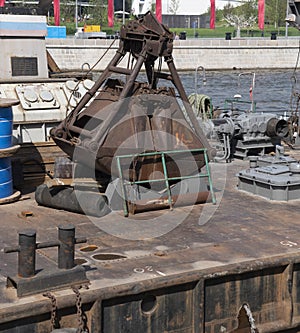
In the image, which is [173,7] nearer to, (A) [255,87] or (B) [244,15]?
(B) [244,15]

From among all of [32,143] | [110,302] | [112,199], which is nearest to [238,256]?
[110,302]

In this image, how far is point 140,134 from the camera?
35.8ft

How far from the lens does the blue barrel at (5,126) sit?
10.7 meters

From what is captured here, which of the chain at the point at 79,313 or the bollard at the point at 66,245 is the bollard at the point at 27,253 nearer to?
the bollard at the point at 66,245

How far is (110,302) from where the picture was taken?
7527 mm

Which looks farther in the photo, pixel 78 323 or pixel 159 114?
pixel 159 114

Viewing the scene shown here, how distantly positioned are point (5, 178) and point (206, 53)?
5059 centimetres

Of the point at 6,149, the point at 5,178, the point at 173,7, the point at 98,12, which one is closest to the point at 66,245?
the point at 6,149

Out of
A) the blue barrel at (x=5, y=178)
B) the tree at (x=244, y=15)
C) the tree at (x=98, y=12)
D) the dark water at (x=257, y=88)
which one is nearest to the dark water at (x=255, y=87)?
the dark water at (x=257, y=88)

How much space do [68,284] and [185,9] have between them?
97617 mm

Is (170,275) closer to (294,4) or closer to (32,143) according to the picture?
(32,143)

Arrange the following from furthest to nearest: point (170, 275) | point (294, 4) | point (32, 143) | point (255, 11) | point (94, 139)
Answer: point (255, 11)
point (294, 4)
point (32, 143)
point (94, 139)
point (170, 275)

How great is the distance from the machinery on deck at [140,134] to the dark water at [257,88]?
71.5 feet

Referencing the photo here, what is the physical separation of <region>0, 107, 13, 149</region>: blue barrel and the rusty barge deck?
99 centimetres
